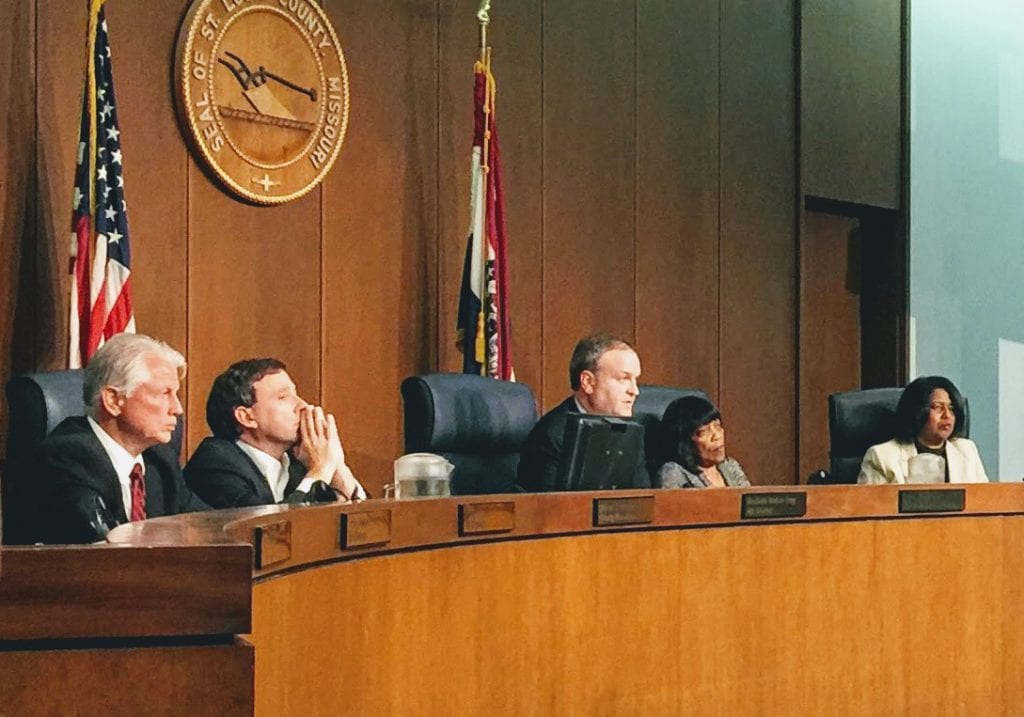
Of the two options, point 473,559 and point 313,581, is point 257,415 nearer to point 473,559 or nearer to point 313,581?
point 473,559

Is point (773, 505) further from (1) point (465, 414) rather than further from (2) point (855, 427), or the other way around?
(2) point (855, 427)

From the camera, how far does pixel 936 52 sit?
781cm

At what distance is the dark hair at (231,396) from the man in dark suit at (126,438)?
29 centimetres

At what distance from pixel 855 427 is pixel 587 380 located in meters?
1.27

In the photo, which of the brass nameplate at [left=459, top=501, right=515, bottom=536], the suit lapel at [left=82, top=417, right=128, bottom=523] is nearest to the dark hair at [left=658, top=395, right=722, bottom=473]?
the brass nameplate at [left=459, top=501, right=515, bottom=536]

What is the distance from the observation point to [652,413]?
4.69 metres

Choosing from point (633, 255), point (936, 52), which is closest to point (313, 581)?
point (633, 255)

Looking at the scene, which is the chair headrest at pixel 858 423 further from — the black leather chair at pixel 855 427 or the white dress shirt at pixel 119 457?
the white dress shirt at pixel 119 457

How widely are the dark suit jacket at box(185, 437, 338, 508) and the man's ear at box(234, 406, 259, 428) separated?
0.09m

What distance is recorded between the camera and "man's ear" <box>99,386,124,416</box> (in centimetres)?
309

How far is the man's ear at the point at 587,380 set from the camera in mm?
4477

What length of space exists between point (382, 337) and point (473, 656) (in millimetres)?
2896

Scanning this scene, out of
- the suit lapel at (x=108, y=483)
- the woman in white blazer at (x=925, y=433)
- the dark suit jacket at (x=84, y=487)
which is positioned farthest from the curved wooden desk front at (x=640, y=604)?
the woman in white blazer at (x=925, y=433)

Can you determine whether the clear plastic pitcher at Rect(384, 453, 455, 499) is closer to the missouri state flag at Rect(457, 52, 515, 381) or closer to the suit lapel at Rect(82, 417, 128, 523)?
the suit lapel at Rect(82, 417, 128, 523)
